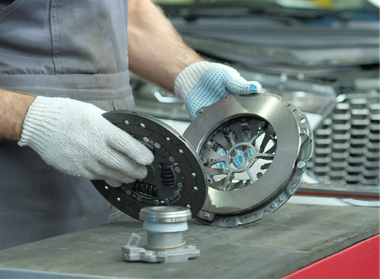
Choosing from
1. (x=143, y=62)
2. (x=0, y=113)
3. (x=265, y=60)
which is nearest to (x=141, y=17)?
(x=143, y=62)

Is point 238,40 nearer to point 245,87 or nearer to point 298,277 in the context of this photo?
point 245,87

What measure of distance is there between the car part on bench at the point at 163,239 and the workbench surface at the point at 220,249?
0.04 ft

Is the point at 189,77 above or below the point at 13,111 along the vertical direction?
above

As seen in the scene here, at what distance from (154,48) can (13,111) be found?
1.92ft

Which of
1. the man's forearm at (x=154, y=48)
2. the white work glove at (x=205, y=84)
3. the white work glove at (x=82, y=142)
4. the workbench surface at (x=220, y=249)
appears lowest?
the workbench surface at (x=220, y=249)

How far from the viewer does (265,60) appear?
7.90 feet

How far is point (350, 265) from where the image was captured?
961 millimetres

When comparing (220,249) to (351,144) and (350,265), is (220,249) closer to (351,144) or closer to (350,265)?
(350,265)

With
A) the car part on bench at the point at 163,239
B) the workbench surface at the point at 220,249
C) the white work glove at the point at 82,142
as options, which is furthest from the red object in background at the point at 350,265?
the white work glove at the point at 82,142

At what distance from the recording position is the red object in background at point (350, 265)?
0.86 m

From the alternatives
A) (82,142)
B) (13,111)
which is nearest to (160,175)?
(82,142)

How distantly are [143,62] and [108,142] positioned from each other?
61 centimetres

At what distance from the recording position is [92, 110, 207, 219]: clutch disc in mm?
960

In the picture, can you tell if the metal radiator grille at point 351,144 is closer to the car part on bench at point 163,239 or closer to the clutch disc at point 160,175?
the clutch disc at point 160,175
